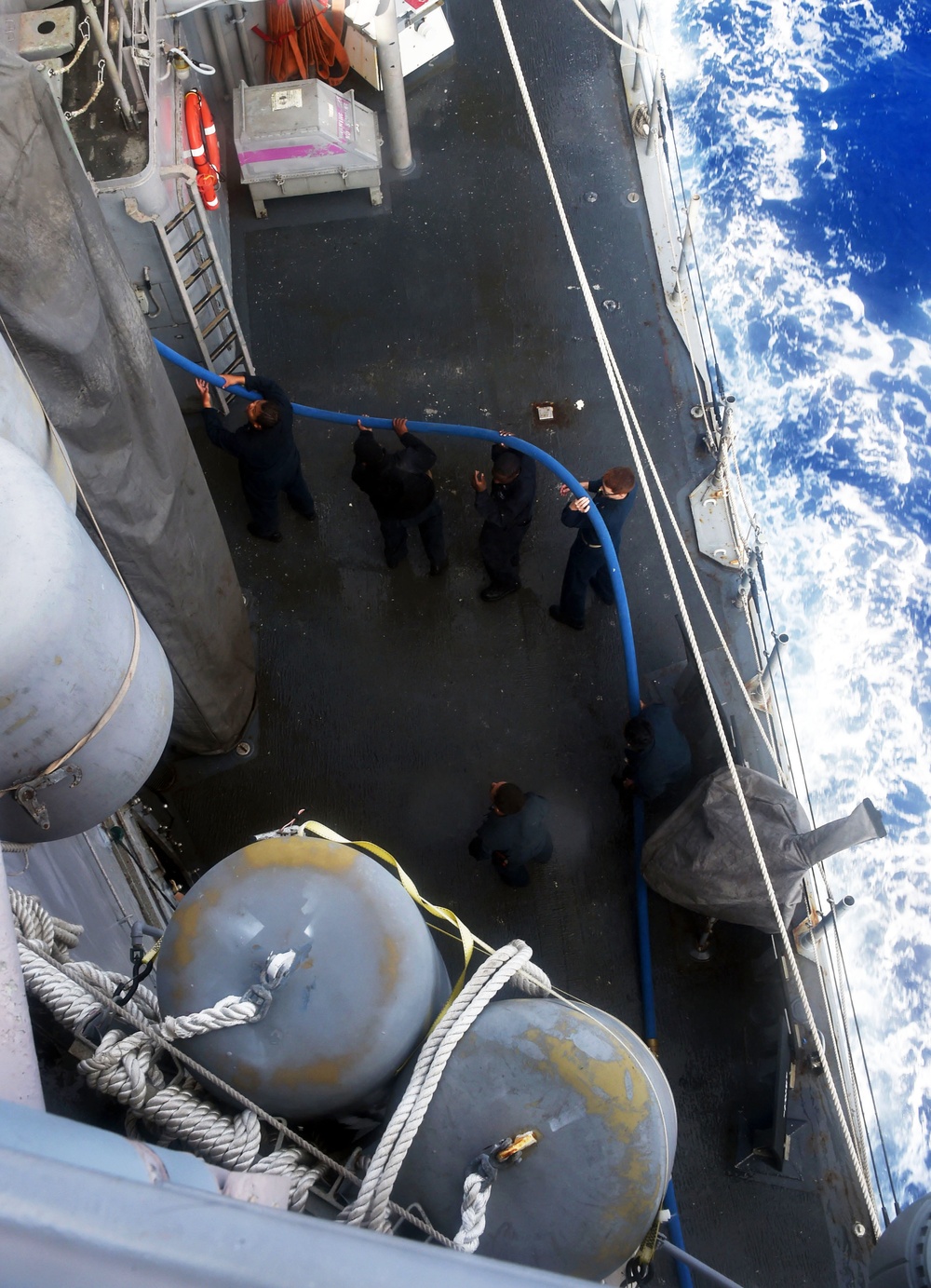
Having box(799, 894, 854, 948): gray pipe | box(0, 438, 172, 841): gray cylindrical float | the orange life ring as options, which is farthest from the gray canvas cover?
the orange life ring

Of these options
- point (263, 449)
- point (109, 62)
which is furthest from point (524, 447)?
point (109, 62)

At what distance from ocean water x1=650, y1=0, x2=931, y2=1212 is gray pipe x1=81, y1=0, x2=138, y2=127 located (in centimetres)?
439

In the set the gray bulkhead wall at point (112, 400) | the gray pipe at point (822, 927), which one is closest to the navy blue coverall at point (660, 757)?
the gray pipe at point (822, 927)

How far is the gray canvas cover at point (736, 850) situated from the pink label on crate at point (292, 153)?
425 cm

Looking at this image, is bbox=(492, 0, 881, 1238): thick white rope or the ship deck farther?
the ship deck

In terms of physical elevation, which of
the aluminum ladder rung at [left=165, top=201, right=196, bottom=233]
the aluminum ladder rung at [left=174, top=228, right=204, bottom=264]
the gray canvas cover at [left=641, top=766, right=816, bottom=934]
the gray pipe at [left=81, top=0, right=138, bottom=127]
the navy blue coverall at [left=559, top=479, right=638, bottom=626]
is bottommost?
the gray canvas cover at [left=641, top=766, right=816, bottom=934]

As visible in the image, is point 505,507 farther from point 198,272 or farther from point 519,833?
point 198,272

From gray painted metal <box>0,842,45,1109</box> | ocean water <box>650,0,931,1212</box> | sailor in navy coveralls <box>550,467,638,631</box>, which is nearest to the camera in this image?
gray painted metal <box>0,842,45,1109</box>

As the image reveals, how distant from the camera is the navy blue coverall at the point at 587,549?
14.4ft

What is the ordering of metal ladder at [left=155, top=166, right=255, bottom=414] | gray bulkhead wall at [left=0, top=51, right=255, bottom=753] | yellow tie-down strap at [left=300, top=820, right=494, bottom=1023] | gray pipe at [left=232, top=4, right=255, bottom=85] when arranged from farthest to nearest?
gray pipe at [left=232, top=4, right=255, bottom=85] → metal ladder at [left=155, top=166, right=255, bottom=414] → gray bulkhead wall at [left=0, top=51, right=255, bottom=753] → yellow tie-down strap at [left=300, top=820, right=494, bottom=1023]

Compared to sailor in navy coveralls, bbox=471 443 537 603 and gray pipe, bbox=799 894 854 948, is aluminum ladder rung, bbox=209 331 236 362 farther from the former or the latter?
gray pipe, bbox=799 894 854 948

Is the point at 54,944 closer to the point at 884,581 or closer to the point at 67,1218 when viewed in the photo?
the point at 67,1218

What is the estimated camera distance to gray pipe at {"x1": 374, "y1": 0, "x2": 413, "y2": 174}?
4984 mm

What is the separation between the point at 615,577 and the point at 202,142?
10.5 feet
